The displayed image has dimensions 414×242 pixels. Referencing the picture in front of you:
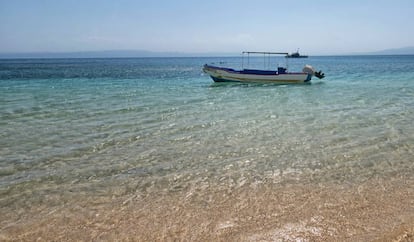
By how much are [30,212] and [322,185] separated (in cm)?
542

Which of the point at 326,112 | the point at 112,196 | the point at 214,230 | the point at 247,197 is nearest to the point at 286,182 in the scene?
the point at 247,197

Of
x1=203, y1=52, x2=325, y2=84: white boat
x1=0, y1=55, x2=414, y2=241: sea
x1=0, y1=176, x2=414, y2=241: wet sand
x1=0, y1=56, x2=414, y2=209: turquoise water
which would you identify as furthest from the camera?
x1=203, y1=52, x2=325, y2=84: white boat

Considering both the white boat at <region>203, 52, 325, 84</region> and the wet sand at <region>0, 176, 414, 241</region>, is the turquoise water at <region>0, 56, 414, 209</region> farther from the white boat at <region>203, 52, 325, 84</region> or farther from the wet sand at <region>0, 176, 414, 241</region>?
the white boat at <region>203, 52, 325, 84</region>

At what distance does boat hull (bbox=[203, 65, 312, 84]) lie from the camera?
3378cm

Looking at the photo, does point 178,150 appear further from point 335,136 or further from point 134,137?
point 335,136

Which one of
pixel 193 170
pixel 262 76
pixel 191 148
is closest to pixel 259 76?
pixel 262 76

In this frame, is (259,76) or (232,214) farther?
(259,76)

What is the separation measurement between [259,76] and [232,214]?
1129 inches

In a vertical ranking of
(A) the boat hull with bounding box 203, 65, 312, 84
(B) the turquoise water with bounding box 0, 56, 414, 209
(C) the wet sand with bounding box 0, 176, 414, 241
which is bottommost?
(C) the wet sand with bounding box 0, 176, 414, 241

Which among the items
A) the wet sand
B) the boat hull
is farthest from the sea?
the boat hull

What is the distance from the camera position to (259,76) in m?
33.8

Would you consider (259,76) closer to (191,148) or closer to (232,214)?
(191,148)

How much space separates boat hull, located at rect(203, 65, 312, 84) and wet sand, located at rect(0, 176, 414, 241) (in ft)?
88.5

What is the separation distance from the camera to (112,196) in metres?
6.91
